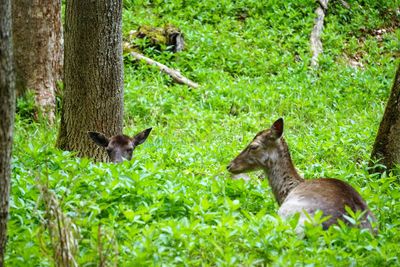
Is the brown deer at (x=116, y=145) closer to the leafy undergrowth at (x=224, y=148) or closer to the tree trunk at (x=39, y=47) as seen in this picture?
the leafy undergrowth at (x=224, y=148)

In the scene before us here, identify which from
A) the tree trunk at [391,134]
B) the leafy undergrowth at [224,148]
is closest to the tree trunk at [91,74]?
the leafy undergrowth at [224,148]

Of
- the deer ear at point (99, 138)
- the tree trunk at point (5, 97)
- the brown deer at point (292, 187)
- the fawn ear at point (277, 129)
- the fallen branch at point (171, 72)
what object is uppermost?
the tree trunk at point (5, 97)

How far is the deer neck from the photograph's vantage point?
8.15 m

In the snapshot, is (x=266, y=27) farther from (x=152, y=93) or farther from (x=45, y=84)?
(x=45, y=84)

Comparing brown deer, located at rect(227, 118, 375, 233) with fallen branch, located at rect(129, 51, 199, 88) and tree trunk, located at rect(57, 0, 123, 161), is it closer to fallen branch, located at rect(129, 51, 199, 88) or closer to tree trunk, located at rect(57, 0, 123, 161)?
tree trunk, located at rect(57, 0, 123, 161)

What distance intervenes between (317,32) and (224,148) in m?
8.45

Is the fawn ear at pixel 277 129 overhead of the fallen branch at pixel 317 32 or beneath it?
overhead

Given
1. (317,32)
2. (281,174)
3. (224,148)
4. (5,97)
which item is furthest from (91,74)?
(317,32)

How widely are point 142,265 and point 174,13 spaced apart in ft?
44.9

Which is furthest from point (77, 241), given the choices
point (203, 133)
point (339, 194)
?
point (203, 133)

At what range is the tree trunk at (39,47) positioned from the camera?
468 inches

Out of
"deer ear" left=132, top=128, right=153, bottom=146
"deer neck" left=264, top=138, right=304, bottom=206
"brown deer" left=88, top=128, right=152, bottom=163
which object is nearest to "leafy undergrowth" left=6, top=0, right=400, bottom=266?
"deer neck" left=264, top=138, right=304, bottom=206

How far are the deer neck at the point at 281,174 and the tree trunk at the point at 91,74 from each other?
8.12 feet

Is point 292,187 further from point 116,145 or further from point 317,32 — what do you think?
point 317,32
